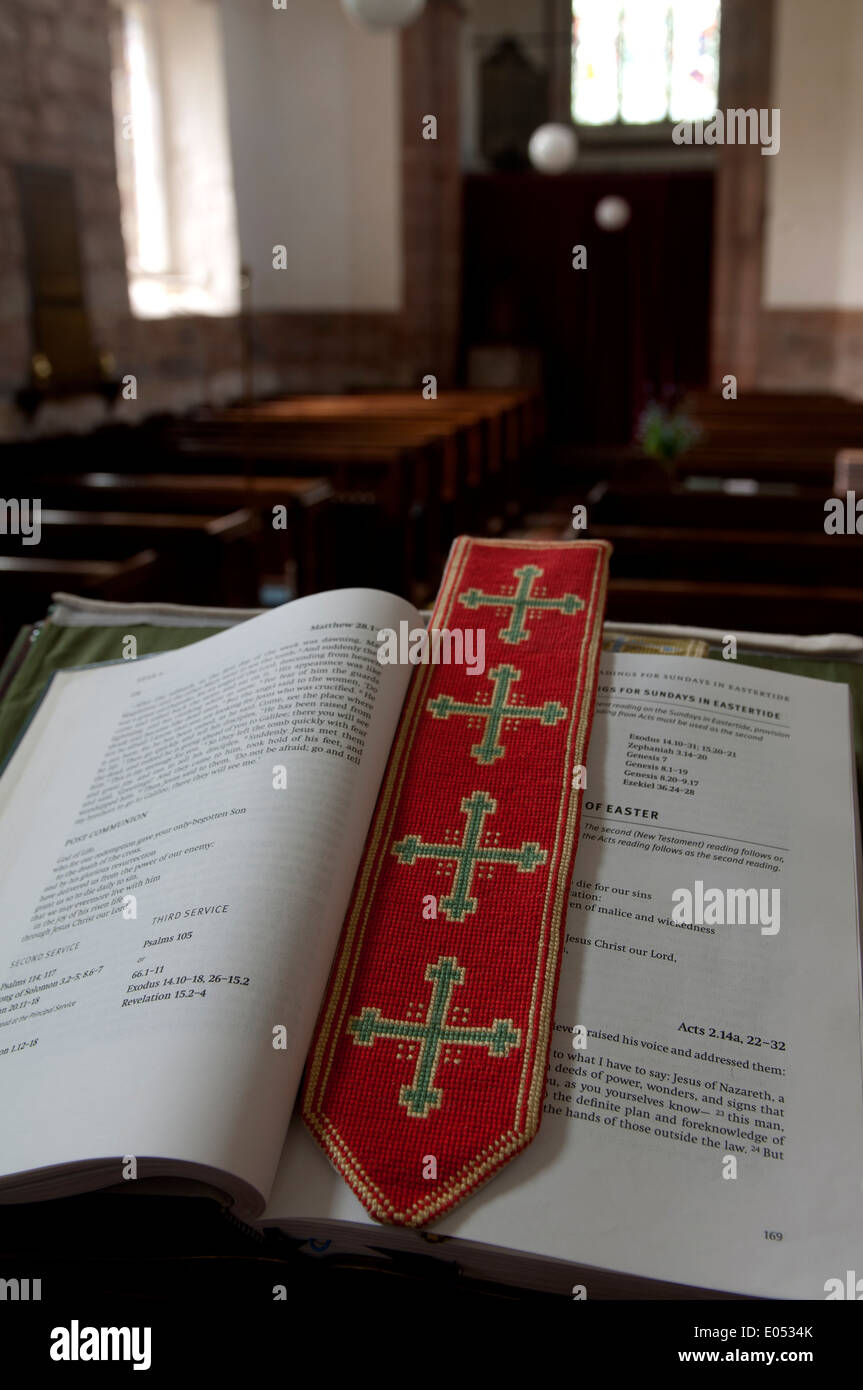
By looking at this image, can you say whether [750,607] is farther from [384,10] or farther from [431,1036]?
[384,10]

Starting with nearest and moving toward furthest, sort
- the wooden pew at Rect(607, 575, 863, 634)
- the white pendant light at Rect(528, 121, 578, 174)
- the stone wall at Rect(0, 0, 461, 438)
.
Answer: the wooden pew at Rect(607, 575, 863, 634) → the stone wall at Rect(0, 0, 461, 438) → the white pendant light at Rect(528, 121, 578, 174)

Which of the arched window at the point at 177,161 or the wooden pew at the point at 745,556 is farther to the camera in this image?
the arched window at the point at 177,161

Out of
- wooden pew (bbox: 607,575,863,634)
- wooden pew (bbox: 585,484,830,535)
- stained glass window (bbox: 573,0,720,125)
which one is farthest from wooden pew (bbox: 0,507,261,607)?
stained glass window (bbox: 573,0,720,125)

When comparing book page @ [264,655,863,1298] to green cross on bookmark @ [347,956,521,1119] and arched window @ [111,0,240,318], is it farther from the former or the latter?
arched window @ [111,0,240,318]

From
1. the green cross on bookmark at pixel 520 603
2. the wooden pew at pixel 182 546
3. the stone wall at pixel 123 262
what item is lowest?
the wooden pew at pixel 182 546

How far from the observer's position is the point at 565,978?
27.3 inches

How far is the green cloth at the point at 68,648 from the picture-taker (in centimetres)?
99

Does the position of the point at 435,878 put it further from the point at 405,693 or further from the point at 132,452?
the point at 132,452

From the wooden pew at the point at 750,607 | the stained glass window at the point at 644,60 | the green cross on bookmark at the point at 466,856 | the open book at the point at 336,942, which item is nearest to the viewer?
the open book at the point at 336,942

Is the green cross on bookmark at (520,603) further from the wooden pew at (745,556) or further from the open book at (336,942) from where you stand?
the wooden pew at (745,556)

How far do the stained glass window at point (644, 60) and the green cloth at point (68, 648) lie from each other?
1187cm

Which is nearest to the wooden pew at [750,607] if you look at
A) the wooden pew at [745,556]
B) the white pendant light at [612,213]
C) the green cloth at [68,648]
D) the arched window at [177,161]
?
the wooden pew at [745,556]

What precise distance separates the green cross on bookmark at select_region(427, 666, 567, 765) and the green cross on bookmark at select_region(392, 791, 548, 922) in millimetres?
61

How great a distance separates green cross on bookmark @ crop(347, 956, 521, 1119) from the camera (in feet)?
2.11
